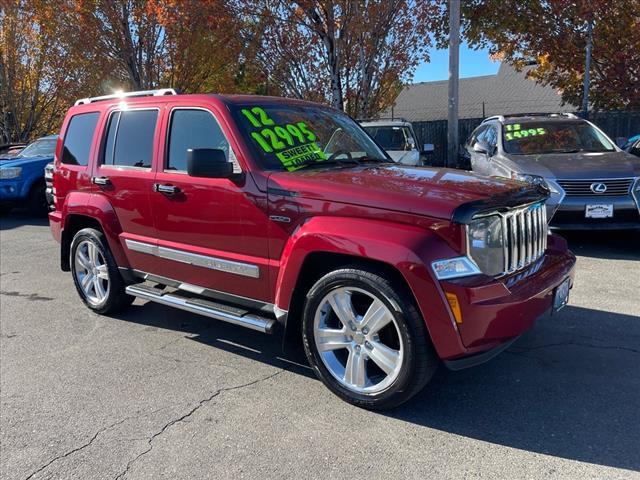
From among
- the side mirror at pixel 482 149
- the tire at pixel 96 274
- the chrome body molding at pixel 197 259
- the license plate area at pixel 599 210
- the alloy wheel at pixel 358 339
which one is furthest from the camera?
the side mirror at pixel 482 149

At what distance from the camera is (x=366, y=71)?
46.3 ft

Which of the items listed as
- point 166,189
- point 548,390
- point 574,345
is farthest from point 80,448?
point 574,345

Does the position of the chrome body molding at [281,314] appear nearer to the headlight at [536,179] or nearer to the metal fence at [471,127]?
the headlight at [536,179]

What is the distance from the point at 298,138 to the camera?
4141mm

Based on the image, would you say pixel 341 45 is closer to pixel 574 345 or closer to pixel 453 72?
pixel 453 72

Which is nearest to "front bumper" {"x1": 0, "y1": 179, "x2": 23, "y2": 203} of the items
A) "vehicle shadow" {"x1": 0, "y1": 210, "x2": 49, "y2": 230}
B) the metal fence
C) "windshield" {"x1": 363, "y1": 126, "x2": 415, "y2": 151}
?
"vehicle shadow" {"x1": 0, "y1": 210, "x2": 49, "y2": 230}

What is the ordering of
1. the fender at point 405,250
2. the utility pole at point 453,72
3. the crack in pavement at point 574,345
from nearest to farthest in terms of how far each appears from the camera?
the fender at point 405,250 → the crack in pavement at point 574,345 → the utility pole at point 453,72

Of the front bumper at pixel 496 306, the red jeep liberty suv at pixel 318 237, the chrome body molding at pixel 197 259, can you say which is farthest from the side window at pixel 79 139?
the front bumper at pixel 496 306

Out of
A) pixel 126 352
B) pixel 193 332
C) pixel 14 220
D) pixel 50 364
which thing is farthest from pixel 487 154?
pixel 14 220

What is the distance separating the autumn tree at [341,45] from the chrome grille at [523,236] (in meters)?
9.97

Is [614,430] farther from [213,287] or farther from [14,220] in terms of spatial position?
[14,220]

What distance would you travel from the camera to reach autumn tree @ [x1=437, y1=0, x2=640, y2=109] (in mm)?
13727

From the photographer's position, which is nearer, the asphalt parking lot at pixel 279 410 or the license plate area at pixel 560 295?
the asphalt parking lot at pixel 279 410

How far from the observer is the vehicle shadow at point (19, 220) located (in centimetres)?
1157
